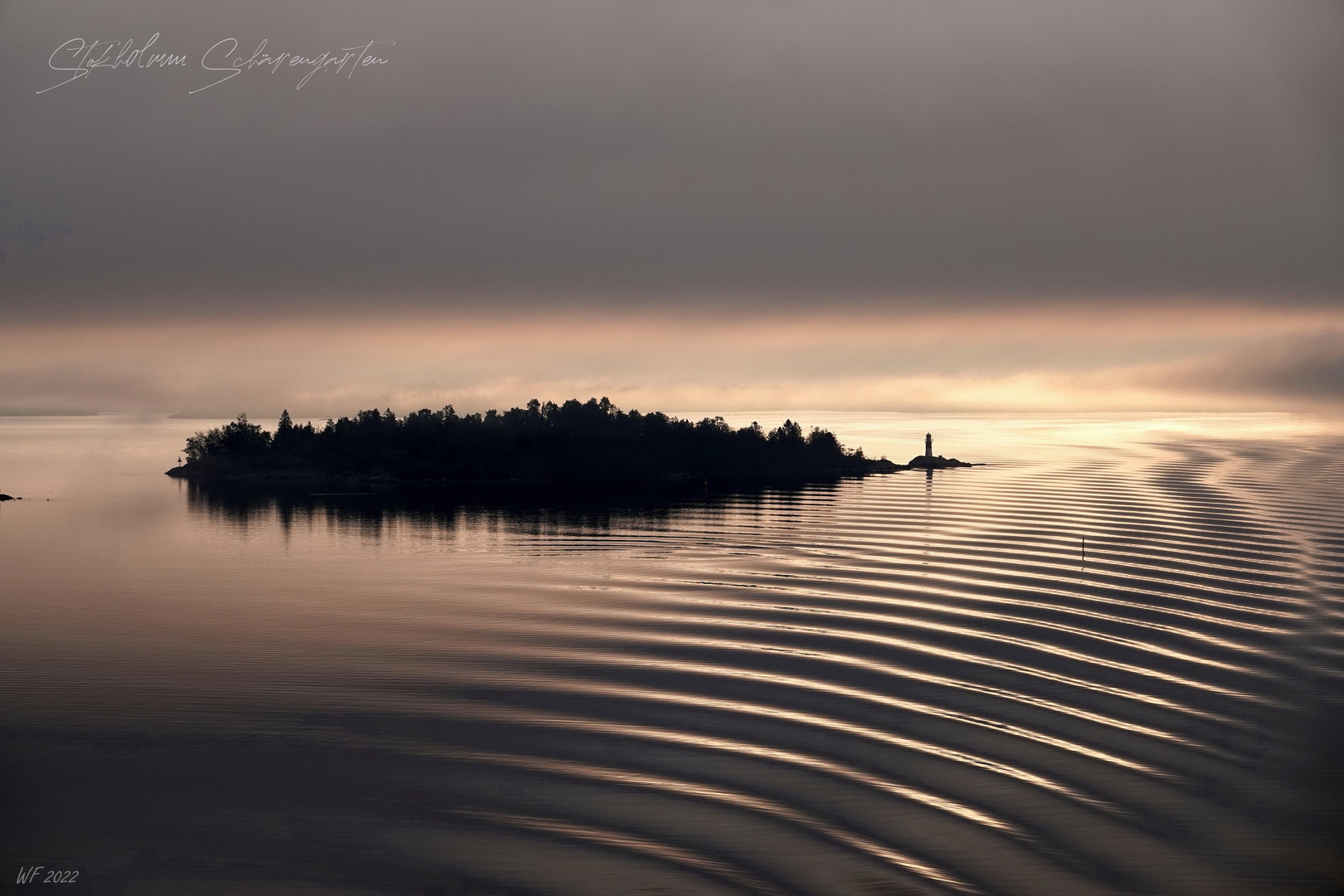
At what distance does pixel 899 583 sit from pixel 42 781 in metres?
32.2

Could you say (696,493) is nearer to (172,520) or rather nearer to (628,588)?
(172,520)

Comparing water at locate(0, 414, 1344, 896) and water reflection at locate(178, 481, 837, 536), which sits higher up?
water reflection at locate(178, 481, 837, 536)

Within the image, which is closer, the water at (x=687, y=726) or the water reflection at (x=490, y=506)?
the water at (x=687, y=726)

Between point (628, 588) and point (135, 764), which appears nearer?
point (135, 764)

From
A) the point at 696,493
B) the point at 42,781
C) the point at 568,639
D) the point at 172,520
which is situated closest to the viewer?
the point at 42,781

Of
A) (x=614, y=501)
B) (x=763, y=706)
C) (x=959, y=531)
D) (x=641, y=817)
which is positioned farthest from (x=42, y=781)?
(x=614, y=501)

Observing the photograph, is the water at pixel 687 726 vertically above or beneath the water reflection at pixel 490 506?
beneath

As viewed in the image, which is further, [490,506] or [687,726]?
A: [490,506]

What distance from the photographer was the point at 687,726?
72.9 feet

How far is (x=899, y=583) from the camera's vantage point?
1706 inches

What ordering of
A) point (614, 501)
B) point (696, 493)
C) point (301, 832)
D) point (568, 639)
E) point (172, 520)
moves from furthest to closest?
1. point (696, 493)
2. point (614, 501)
3. point (172, 520)
4. point (568, 639)
5. point (301, 832)

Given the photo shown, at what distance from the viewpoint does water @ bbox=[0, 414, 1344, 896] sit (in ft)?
51.5

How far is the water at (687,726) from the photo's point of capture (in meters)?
15.7

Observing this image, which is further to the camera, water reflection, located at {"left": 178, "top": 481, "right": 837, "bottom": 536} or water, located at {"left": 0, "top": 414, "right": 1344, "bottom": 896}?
water reflection, located at {"left": 178, "top": 481, "right": 837, "bottom": 536}
